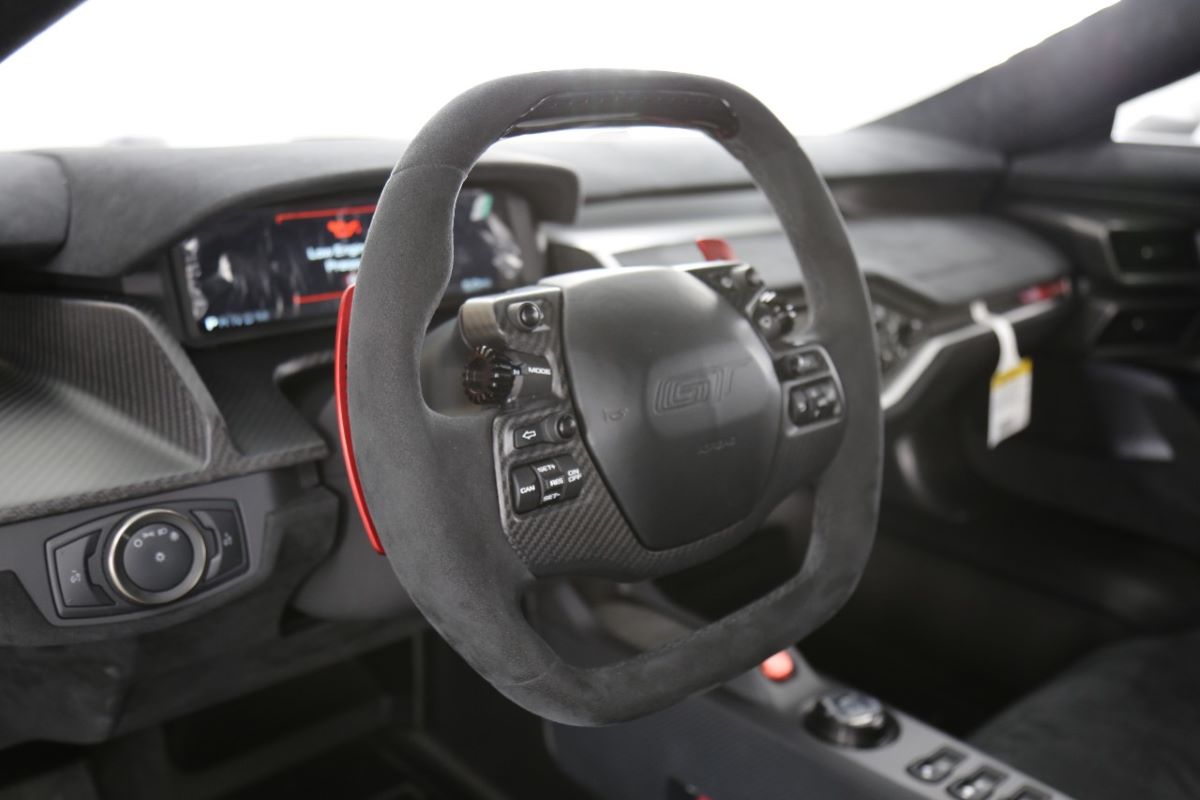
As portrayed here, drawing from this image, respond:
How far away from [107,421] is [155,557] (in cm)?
14

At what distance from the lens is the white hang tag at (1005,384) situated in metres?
1.64

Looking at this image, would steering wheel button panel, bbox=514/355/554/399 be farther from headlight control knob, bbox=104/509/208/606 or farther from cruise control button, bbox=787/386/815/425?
headlight control knob, bbox=104/509/208/606

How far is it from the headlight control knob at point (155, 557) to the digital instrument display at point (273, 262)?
0.19m

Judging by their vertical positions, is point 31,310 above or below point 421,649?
above

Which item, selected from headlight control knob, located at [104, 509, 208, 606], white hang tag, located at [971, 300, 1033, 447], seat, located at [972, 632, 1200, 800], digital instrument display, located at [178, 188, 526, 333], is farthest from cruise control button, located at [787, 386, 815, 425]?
white hang tag, located at [971, 300, 1033, 447]

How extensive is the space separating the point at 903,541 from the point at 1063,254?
611 mm

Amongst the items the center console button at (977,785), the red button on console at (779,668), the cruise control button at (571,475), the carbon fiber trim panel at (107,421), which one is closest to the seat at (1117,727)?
Answer: the center console button at (977,785)

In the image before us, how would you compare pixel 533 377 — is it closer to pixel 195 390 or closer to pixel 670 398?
pixel 670 398

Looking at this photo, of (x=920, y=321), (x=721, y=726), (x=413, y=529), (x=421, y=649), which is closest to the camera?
(x=413, y=529)

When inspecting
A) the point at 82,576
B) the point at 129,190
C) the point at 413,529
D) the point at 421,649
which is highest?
the point at 129,190

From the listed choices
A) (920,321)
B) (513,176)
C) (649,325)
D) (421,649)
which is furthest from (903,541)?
(649,325)

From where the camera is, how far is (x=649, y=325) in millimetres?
778

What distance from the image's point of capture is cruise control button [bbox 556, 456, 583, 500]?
2.33 ft

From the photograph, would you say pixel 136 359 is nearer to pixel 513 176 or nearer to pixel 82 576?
pixel 82 576
